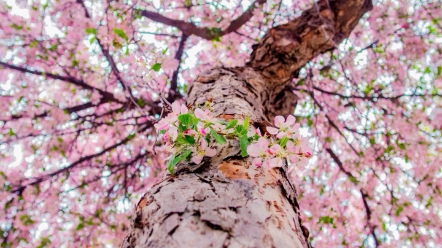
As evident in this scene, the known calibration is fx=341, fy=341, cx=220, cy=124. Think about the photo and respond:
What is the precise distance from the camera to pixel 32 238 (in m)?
3.70

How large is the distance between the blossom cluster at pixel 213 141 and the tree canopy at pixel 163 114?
7.18 ft

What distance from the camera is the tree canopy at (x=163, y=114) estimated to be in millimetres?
3348

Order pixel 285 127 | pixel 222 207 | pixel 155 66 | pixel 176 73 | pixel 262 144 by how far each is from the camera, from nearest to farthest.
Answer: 1. pixel 222 207
2. pixel 262 144
3. pixel 285 127
4. pixel 155 66
5. pixel 176 73

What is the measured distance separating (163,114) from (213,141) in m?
2.47

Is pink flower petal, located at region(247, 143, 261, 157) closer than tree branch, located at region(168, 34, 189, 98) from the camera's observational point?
Yes

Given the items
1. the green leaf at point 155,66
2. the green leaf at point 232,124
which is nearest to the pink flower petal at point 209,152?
the green leaf at point 232,124

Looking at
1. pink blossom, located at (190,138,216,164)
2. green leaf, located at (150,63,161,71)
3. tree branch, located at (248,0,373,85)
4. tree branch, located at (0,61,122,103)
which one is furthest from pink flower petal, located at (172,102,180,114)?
tree branch, located at (0,61,122,103)

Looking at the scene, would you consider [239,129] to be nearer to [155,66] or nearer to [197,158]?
[197,158]

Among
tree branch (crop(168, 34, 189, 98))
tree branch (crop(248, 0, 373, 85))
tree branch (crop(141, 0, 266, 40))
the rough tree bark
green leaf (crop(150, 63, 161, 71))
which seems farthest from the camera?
tree branch (crop(168, 34, 189, 98))

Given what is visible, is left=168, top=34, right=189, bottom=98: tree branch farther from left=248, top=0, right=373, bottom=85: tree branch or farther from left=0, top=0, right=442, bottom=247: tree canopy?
left=248, top=0, right=373, bottom=85: tree branch

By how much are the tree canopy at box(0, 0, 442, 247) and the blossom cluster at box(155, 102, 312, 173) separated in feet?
7.18

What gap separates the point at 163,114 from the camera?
3.50 metres

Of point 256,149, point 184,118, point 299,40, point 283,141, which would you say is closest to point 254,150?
point 256,149

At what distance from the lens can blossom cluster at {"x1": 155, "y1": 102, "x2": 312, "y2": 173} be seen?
0.99 meters
